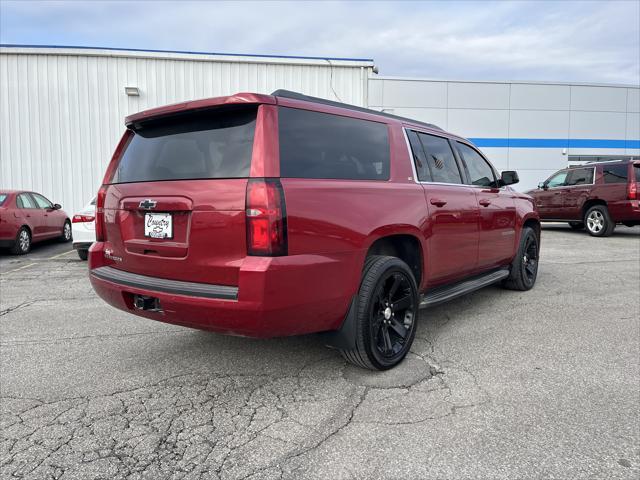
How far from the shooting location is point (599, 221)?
11930 mm

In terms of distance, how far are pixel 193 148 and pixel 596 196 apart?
11.8m

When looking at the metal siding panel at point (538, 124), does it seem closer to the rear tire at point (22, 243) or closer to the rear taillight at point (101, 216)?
the rear tire at point (22, 243)

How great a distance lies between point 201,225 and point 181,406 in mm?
1096

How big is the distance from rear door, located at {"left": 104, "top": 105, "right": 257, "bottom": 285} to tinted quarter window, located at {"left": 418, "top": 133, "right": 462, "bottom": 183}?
1.90 m

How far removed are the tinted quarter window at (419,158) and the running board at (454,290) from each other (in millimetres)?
965

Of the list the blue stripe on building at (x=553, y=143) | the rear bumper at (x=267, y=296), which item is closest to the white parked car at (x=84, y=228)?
the rear bumper at (x=267, y=296)

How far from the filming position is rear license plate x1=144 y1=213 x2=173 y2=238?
2.85 m

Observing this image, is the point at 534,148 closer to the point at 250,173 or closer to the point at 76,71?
the point at 76,71

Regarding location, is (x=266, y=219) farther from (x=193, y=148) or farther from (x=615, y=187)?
(x=615, y=187)

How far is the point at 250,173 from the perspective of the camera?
2604 mm

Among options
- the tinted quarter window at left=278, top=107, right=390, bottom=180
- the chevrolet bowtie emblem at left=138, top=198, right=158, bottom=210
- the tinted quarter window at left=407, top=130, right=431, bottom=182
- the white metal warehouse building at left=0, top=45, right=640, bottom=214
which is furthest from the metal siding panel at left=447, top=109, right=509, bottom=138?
the chevrolet bowtie emblem at left=138, top=198, right=158, bottom=210

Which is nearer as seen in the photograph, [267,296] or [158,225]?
[267,296]

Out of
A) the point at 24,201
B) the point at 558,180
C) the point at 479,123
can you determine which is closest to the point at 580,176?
the point at 558,180

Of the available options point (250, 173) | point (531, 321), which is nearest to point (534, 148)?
point (531, 321)
